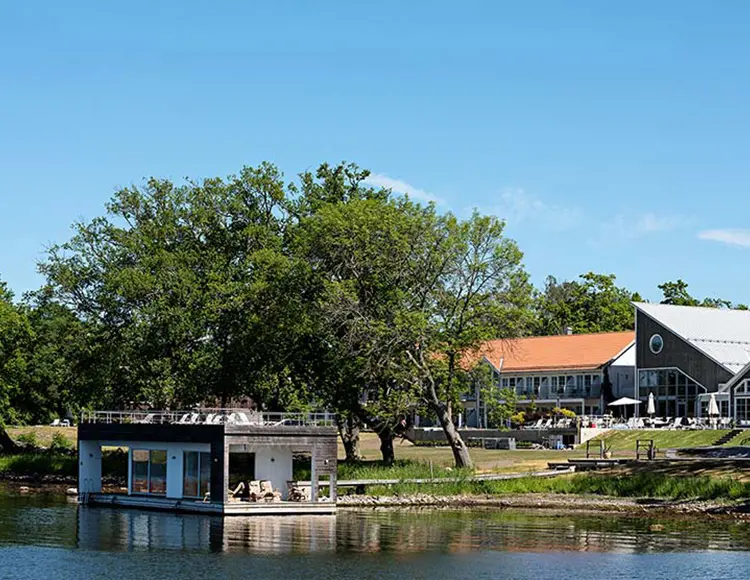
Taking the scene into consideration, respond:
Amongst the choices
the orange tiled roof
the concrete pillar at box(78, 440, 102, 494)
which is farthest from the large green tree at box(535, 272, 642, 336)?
the concrete pillar at box(78, 440, 102, 494)

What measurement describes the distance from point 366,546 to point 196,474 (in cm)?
1341

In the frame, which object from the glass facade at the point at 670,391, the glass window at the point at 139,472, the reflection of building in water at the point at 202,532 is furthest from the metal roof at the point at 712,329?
the reflection of building in water at the point at 202,532

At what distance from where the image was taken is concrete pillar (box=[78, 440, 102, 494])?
186ft

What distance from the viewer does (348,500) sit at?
56344mm

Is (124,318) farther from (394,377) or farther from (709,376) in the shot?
(709,376)

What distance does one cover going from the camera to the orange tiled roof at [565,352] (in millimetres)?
101688

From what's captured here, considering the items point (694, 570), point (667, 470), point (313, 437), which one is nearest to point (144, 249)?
point (313, 437)

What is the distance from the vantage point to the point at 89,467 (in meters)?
57.1

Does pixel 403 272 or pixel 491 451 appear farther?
pixel 491 451

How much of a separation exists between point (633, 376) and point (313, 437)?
52705mm

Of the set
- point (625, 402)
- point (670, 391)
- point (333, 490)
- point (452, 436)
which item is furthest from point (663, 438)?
point (333, 490)

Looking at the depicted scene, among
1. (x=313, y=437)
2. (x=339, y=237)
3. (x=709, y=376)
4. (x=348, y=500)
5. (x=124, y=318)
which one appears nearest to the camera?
(x=313, y=437)

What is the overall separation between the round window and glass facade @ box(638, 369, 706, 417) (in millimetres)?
1487

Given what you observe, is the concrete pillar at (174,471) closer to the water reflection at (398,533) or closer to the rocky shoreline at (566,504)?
the water reflection at (398,533)
